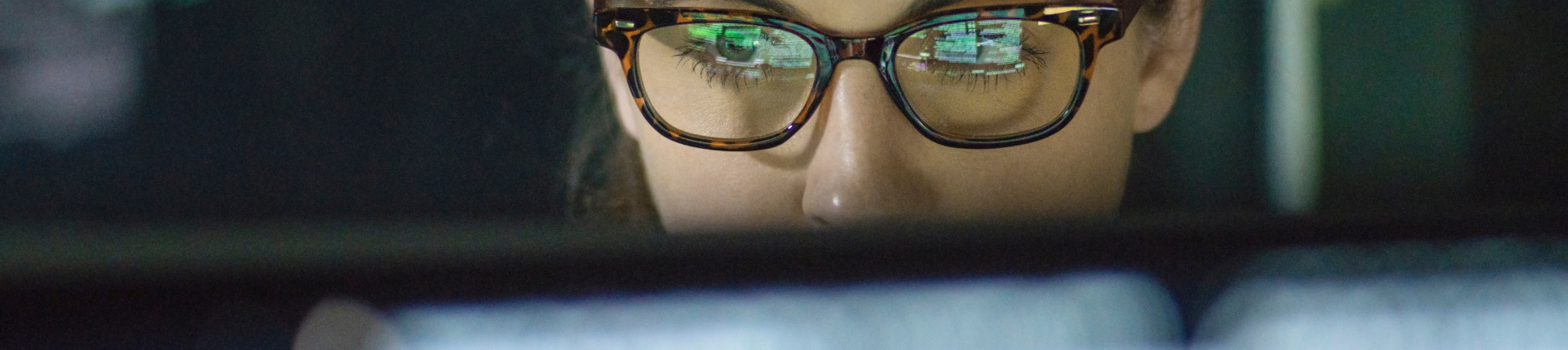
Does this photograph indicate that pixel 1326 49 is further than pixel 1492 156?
Yes

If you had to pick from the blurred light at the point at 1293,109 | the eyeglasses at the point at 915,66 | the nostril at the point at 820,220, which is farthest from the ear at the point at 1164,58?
the blurred light at the point at 1293,109

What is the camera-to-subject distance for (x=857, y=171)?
28.1 inches

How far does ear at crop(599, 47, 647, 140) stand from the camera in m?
1.01

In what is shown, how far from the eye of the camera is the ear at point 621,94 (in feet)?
3.32

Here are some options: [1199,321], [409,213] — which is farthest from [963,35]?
[409,213]

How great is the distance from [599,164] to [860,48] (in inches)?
22.4

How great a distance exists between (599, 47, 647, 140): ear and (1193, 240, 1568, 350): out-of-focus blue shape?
0.70 meters

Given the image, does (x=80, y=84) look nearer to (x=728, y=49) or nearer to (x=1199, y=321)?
(x=728, y=49)

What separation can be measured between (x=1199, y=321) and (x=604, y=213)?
869 mm

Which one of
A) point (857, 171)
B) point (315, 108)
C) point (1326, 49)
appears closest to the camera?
point (857, 171)

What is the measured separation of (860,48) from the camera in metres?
0.71

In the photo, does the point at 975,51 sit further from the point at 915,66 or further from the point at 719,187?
the point at 719,187

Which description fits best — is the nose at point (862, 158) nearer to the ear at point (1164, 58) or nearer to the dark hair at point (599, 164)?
the ear at point (1164, 58)

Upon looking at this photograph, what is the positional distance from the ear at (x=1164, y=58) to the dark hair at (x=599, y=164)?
54 centimetres
